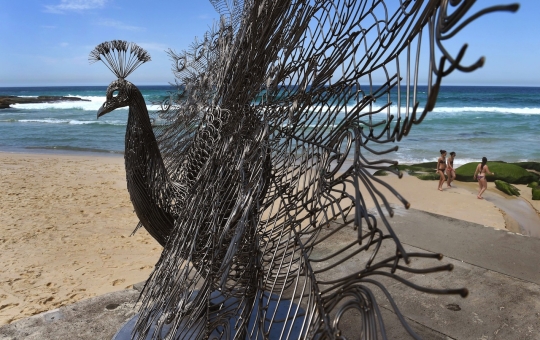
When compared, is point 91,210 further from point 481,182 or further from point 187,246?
point 481,182

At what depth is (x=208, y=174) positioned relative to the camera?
7.44ft

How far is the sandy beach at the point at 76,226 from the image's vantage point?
5.09 metres

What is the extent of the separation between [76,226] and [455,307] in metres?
6.08

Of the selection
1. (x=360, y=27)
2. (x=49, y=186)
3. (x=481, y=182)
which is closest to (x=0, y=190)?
(x=49, y=186)

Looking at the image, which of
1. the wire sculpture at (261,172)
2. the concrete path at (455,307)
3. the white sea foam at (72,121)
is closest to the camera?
the wire sculpture at (261,172)

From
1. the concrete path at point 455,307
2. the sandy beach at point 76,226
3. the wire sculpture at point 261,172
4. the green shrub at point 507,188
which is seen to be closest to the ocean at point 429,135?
the green shrub at point 507,188

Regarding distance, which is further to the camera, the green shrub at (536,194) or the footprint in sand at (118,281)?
the green shrub at (536,194)

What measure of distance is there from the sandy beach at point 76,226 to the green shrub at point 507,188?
0.15 metres

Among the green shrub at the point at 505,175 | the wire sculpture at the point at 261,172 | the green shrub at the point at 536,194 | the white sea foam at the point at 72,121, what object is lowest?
the green shrub at the point at 536,194

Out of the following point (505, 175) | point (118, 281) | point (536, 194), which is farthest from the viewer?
point (505, 175)

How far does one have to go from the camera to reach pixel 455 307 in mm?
3529

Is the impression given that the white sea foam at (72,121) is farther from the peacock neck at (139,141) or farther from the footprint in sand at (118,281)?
the peacock neck at (139,141)

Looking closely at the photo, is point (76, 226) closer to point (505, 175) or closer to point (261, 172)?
point (261, 172)

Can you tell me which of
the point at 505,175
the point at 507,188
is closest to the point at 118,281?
the point at 507,188
